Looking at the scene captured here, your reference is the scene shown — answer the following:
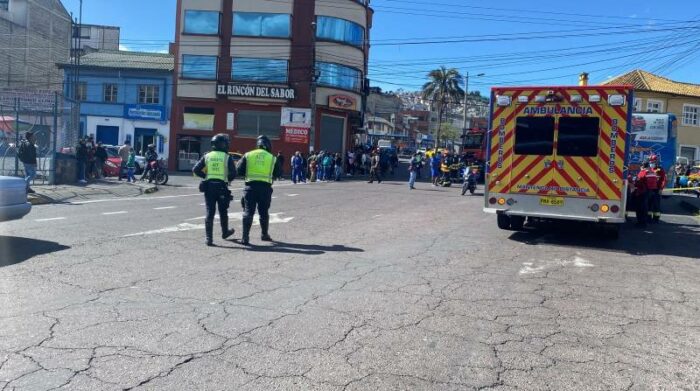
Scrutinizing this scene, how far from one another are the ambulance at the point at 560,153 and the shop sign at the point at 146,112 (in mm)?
35367

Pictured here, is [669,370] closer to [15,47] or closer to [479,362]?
[479,362]

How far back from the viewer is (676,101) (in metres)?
50.8

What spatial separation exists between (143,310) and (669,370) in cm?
451

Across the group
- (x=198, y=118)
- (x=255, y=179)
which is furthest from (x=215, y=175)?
(x=198, y=118)

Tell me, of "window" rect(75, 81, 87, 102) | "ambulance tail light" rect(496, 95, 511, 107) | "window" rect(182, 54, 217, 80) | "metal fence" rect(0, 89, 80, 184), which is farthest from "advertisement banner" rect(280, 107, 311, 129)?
"ambulance tail light" rect(496, 95, 511, 107)

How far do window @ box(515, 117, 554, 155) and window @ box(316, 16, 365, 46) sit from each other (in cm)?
2871

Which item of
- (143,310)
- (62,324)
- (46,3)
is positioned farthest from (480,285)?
(46,3)

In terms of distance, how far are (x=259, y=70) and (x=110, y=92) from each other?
12594 mm

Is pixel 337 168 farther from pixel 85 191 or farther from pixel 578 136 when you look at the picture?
pixel 578 136

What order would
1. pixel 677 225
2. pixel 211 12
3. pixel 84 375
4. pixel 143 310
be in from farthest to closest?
pixel 211 12 → pixel 677 225 → pixel 143 310 → pixel 84 375

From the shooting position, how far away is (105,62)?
1758 inches

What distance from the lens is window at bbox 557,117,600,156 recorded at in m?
10.8

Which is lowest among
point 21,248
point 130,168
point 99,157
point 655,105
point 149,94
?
point 21,248

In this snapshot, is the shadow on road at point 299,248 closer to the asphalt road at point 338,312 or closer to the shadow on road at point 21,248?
the asphalt road at point 338,312
